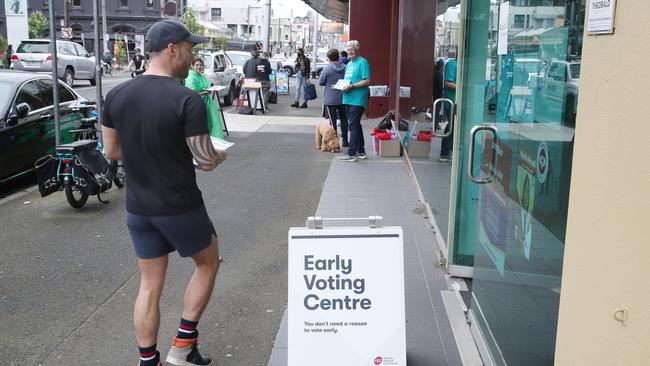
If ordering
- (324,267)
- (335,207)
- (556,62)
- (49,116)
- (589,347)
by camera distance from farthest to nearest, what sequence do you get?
(49,116) < (335,207) < (324,267) < (556,62) < (589,347)

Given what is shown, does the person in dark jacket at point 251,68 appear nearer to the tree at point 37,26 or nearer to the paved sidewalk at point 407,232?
the paved sidewalk at point 407,232

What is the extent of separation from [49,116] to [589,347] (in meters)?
9.41

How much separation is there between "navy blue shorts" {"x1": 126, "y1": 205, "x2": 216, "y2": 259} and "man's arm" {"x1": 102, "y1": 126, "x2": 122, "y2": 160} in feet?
1.20

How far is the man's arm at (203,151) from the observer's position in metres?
3.58

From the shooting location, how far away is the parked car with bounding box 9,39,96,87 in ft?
87.8

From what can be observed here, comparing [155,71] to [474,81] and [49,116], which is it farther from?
[49,116]

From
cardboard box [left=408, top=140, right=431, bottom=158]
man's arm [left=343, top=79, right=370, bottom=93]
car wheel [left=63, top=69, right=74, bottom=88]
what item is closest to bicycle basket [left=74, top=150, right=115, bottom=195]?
cardboard box [left=408, top=140, right=431, bottom=158]

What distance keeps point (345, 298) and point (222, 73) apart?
64.0 ft

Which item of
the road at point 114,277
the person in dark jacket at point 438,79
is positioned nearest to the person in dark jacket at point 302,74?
the road at point 114,277

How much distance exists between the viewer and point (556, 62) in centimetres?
269

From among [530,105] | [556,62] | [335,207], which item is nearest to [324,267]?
[530,105]

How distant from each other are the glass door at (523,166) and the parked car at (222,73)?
57.9 feet

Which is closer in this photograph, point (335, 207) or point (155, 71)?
point (155, 71)

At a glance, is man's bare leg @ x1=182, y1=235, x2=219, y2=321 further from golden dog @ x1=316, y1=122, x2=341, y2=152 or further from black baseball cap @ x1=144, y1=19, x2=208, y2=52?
golden dog @ x1=316, y1=122, x2=341, y2=152
